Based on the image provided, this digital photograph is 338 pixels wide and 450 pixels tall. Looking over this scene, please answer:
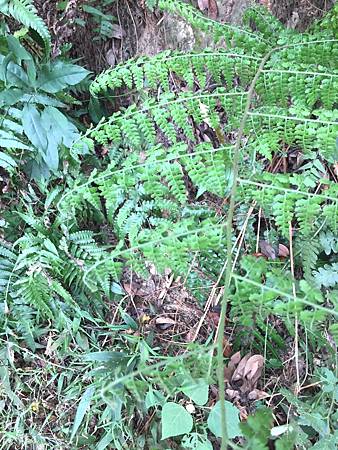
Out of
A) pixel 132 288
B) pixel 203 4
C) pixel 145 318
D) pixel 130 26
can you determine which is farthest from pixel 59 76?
pixel 145 318

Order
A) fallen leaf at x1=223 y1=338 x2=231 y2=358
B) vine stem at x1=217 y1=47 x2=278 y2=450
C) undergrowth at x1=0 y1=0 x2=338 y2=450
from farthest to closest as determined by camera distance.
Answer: fallen leaf at x1=223 y1=338 x2=231 y2=358 → undergrowth at x1=0 y1=0 x2=338 y2=450 → vine stem at x1=217 y1=47 x2=278 y2=450

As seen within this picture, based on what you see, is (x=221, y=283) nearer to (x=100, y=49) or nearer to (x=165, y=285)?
(x=165, y=285)

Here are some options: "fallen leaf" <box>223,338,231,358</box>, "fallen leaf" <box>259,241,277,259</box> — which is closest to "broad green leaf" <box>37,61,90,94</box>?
"fallen leaf" <box>259,241,277,259</box>

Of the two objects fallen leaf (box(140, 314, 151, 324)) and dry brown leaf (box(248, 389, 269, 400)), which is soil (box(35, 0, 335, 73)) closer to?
fallen leaf (box(140, 314, 151, 324))

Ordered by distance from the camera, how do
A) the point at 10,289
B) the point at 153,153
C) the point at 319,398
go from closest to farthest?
the point at 153,153 < the point at 319,398 < the point at 10,289

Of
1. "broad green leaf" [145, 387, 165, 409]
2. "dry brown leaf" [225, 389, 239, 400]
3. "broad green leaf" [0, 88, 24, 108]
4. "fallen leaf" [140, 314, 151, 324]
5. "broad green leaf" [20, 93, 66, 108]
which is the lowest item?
"dry brown leaf" [225, 389, 239, 400]

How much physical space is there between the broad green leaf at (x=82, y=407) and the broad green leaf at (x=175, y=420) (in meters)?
0.36

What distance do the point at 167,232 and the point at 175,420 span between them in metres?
1.00

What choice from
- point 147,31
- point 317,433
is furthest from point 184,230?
point 147,31

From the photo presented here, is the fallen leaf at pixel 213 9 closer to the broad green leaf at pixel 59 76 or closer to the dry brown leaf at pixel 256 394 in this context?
the broad green leaf at pixel 59 76

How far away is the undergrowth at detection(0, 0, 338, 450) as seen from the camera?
163 centimetres

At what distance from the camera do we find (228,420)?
202cm

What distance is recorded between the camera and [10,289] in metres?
2.35

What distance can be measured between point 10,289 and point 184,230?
1285 millimetres
